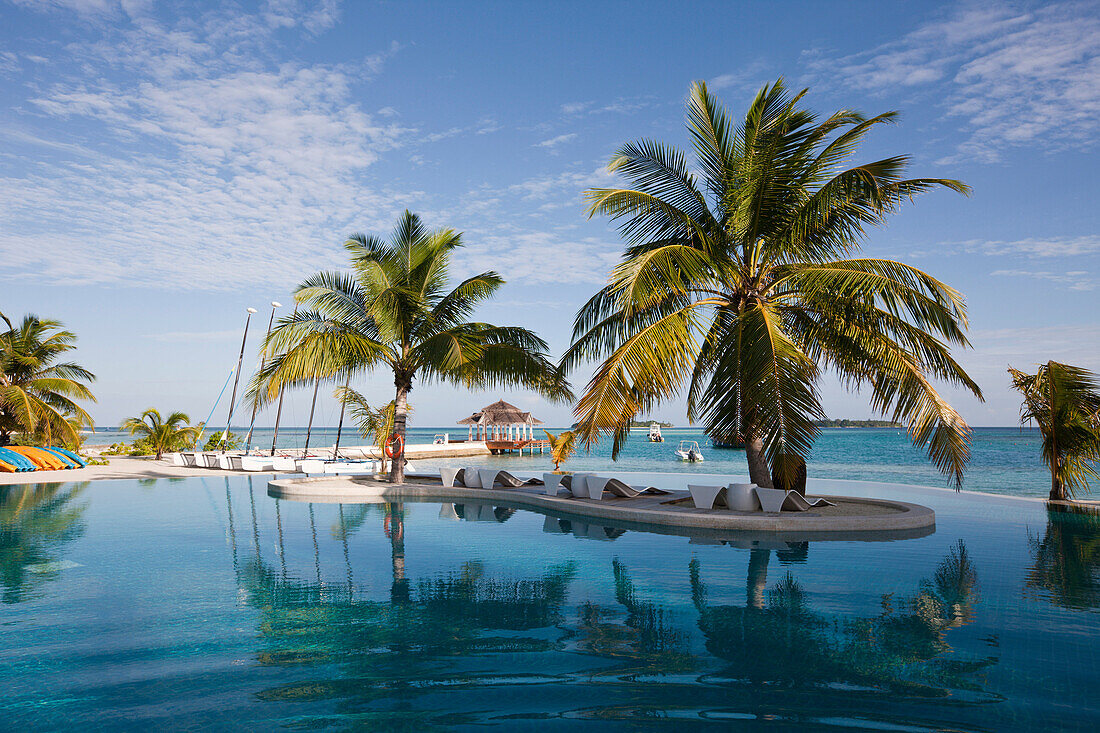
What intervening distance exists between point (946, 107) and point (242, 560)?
51.3 ft

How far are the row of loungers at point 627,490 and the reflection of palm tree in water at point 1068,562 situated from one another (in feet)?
10.3

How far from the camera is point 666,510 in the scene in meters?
10.5

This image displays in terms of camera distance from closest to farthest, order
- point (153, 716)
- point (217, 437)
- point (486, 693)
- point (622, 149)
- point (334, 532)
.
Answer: point (153, 716), point (486, 693), point (334, 532), point (622, 149), point (217, 437)

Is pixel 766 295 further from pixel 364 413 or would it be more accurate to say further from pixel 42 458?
pixel 42 458

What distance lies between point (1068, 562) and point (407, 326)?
501 inches

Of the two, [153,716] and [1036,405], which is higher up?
[1036,405]

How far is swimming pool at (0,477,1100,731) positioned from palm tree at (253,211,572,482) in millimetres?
5692

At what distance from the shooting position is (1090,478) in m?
24.2

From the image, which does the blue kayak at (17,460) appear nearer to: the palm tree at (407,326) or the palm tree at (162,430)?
the palm tree at (162,430)

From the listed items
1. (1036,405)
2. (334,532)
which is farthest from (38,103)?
(1036,405)

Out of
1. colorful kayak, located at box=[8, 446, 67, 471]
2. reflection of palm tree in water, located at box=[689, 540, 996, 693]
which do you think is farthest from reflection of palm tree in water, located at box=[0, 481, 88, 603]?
reflection of palm tree in water, located at box=[689, 540, 996, 693]

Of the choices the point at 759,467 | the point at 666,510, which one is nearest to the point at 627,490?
the point at 666,510

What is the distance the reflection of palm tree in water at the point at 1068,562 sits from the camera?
597cm

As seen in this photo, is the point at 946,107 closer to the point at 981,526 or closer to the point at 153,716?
the point at 981,526
